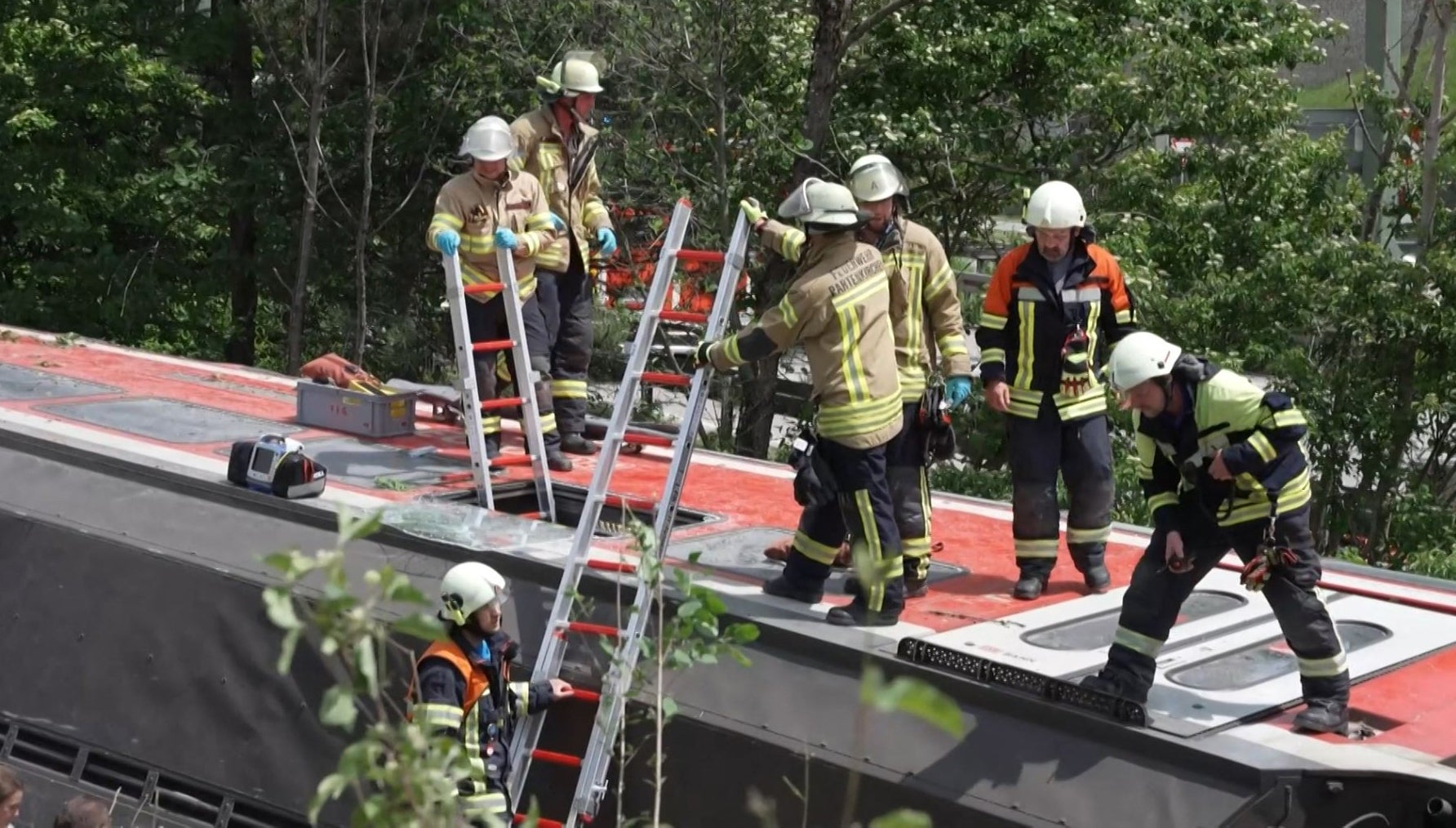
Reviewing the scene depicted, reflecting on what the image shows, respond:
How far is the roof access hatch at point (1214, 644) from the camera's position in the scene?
Result: 17.9ft

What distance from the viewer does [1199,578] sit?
5496mm

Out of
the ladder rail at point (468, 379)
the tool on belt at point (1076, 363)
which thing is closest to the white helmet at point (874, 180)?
the tool on belt at point (1076, 363)

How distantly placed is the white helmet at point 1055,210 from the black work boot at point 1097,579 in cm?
137

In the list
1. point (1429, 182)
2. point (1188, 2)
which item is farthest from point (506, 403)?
point (1188, 2)

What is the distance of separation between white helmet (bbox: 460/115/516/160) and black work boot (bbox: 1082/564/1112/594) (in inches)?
130

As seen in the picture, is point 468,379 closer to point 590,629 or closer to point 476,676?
point 590,629

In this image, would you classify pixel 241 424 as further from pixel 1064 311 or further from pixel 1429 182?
pixel 1429 182

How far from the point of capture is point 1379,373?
449 inches

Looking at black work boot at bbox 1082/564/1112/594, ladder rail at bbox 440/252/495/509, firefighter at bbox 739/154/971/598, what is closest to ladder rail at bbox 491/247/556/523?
ladder rail at bbox 440/252/495/509

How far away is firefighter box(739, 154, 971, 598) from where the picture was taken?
6.52 m

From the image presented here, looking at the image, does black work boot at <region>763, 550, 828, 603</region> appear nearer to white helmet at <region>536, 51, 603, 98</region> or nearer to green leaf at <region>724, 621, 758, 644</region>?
green leaf at <region>724, 621, 758, 644</region>

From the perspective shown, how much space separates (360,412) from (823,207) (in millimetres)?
4010

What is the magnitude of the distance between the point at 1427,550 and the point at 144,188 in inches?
505

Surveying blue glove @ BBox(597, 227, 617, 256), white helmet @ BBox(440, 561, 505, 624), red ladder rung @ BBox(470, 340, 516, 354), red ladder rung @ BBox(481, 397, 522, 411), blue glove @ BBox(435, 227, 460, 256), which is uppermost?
blue glove @ BBox(597, 227, 617, 256)
